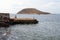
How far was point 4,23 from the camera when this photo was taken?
217ft

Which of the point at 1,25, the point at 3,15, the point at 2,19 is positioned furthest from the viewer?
the point at 3,15

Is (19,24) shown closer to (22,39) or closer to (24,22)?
(24,22)

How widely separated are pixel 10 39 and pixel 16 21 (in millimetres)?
39295

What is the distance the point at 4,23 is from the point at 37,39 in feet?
92.1

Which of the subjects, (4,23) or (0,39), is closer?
(0,39)

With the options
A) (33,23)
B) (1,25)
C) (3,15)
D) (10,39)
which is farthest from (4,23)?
(10,39)

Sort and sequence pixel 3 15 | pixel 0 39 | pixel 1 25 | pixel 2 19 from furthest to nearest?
pixel 3 15 < pixel 2 19 < pixel 1 25 < pixel 0 39

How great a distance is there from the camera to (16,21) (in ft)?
258

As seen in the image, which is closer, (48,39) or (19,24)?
(48,39)

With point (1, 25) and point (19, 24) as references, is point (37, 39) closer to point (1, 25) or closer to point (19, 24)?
point (1, 25)

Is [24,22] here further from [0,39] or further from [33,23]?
[0,39]

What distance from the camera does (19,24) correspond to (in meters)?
78.1

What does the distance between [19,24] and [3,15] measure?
26.1 ft

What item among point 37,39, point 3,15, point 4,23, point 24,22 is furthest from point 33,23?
point 37,39
